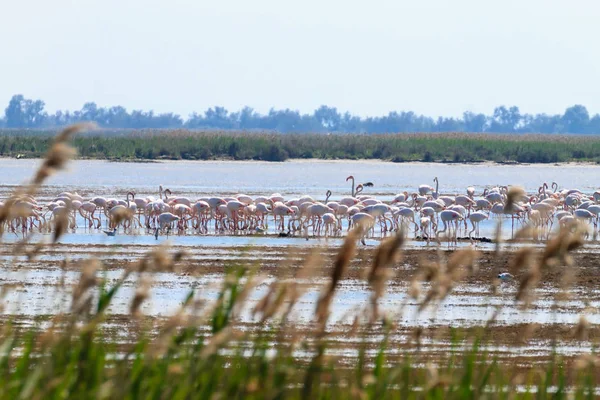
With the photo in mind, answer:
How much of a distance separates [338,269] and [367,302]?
155 inches

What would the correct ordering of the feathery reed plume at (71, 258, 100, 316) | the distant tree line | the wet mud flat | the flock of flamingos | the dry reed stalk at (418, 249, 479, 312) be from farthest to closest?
1. the distant tree line
2. the flock of flamingos
3. the wet mud flat
4. the dry reed stalk at (418, 249, 479, 312)
5. the feathery reed plume at (71, 258, 100, 316)

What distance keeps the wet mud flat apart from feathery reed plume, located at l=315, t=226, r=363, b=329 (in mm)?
2437

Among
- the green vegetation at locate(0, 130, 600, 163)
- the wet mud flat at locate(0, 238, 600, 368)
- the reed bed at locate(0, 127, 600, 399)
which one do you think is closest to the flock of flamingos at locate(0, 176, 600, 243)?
the wet mud flat at locate(0, 238, 600, 368)

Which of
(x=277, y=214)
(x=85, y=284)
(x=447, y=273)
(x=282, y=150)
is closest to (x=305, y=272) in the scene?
(x=447, y=273)

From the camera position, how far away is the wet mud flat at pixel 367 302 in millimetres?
8352

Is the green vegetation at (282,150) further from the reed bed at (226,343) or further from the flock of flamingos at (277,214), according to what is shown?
the reed bed at (226,343)

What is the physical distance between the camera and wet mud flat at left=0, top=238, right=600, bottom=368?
8.35m

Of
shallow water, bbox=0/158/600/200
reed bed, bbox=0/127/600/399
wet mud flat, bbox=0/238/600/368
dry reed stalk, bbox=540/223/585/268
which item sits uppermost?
dry reed stalk, bbox=540/223/585/268

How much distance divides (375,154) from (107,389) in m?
54.0

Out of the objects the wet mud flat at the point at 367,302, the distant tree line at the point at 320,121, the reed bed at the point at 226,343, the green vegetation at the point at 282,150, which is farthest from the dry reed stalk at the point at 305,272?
the distant tree line at the point at 320,121

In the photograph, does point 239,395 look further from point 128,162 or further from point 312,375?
point 128,162

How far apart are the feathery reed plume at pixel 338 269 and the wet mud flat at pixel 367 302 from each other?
8.00 ft

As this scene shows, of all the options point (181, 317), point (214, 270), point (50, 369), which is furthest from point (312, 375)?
point (214, 270)

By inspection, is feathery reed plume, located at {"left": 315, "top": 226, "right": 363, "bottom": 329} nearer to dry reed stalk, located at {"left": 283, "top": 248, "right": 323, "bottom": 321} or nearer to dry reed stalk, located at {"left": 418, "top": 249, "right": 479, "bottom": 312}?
dry reed stalk, located at {"left": 283, "top": 248, "right": 323, "bottom": 321}
